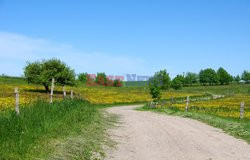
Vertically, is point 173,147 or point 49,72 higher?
point 49,72

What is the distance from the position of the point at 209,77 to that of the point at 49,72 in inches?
5638

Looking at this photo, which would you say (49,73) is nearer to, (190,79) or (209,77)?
(190,79)

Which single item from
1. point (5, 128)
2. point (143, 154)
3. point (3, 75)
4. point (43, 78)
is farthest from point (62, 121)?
point (3, 75)

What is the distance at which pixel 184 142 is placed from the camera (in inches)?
412

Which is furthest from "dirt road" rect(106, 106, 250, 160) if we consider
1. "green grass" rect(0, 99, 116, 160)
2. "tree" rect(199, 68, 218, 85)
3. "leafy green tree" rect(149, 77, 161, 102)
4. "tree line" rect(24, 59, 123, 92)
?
"tree" rect(199, 68, 218, 85)

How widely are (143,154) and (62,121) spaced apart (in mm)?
4491

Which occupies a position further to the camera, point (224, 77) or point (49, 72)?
point (224, 77)

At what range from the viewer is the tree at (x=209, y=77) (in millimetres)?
179000

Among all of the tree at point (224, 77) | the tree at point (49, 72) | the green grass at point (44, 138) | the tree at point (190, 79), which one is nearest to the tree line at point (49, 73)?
the tree at point (49, 72)

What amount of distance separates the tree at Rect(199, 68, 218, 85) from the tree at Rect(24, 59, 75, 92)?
13827 centimetres

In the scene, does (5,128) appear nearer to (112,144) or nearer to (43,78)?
(112,144)

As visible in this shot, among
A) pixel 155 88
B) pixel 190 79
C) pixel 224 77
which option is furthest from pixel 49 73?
pixel 224 77

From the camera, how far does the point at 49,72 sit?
54719mm

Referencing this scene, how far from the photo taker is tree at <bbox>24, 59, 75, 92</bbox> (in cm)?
5466
